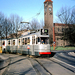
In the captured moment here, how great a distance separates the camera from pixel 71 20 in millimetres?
44219

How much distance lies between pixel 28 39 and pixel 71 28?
30159mm

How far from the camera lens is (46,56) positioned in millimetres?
15766

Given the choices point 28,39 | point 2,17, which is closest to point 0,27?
point 2,17

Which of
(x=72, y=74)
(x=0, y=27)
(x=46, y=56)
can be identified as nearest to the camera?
(x=72, y=74)

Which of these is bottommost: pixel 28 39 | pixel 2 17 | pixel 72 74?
pixel 72 74

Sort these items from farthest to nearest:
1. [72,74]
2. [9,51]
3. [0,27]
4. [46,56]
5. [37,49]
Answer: [0,27], [9,51], [46,56], [37,49], [72,74]

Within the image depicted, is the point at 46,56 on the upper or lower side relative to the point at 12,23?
lower

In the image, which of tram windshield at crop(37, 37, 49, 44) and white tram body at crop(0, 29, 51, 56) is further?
tram windshield at crop(37, 37, 49, 44)

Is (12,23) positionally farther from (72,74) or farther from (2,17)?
(72,74)

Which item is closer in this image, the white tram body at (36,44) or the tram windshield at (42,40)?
the white tram body at (36,44)

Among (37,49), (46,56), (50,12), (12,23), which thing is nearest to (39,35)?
(37,49)

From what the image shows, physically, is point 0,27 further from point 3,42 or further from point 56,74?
point 56,74

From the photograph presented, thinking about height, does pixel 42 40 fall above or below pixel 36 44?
above

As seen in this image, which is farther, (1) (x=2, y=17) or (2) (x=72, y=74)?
(1) (x=2, y=17)
